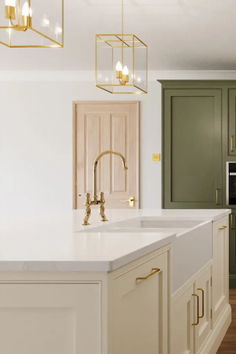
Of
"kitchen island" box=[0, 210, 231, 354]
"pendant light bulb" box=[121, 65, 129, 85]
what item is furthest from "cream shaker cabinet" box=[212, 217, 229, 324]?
"pendant light bulb" box=[121, 65, 129, 85]

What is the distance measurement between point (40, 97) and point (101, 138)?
2.94ft

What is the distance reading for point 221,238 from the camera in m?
4.32

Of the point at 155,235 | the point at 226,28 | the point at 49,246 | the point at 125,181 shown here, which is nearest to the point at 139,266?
the point at 49,246

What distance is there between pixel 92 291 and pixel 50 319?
15cm

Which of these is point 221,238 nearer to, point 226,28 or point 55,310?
point 226,28

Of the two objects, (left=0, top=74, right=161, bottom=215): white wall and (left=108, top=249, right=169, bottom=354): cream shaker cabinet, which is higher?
(left=0, top=74, right=161, bottom=215): white wall

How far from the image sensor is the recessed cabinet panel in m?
1.62

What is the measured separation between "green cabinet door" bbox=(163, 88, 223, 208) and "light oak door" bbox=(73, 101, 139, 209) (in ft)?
2.99

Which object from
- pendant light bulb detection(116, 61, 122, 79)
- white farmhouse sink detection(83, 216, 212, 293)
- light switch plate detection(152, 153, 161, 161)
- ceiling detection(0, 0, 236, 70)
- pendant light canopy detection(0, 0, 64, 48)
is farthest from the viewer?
light switch plate detection(152, 153, 161, 161)

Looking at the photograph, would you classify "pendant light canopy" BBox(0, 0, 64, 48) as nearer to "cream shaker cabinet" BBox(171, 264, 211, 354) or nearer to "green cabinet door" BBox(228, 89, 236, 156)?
"cream shaker cabinet" BBox(171, 264, 211, 354)

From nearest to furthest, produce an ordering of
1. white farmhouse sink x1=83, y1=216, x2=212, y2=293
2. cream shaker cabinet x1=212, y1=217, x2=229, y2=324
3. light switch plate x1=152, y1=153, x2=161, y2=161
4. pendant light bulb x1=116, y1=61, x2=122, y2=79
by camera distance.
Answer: white farmhouse sink x1=83, y1=216, x2=212, y2=293 < cream shaker cabinet x1=212, y1=217, x2=229, y2=324 < pendant light bulb x1=116, y1=61, x2=122, y2=79 < light switch plate x1=152, y1=153, x2=161, y2=161

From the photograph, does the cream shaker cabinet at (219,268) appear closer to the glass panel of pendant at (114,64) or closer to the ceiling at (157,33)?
the glass panel of pendant at (114,64)

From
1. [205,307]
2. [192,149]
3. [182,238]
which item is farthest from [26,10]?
[192,149]

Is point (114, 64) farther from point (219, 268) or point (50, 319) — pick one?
point (50, 319)
